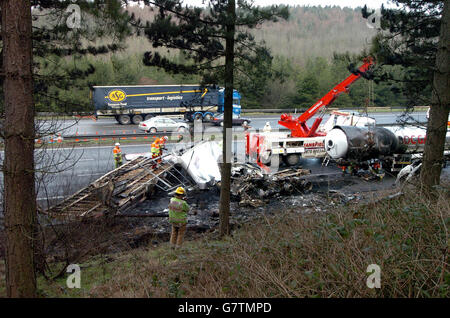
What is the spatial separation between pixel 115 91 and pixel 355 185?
2343 centimetres

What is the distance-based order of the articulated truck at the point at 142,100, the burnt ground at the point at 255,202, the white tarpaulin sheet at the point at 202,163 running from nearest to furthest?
the burnt ground at the point at 255,202 < the white tarpaulin sheet at the point at 202,163 < the articulated truck at the point at 142,100

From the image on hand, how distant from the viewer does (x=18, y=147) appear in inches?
176

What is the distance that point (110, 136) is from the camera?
2352 cm

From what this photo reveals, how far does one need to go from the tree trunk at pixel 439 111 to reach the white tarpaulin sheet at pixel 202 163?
6.95 metres

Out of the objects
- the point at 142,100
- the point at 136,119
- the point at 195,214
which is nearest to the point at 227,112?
the point at 195,214

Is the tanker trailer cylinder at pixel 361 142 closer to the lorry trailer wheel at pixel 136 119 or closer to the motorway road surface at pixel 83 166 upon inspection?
the motorway road surface at pixel 83 166

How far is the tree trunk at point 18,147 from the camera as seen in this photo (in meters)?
4.36

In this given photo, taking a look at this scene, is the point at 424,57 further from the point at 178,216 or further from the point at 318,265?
the point at 178,216

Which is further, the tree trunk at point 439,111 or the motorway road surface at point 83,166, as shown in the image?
the motorway road surface at point 83,166

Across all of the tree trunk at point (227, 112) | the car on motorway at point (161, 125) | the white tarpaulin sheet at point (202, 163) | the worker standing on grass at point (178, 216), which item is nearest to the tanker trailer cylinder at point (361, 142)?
A: the white tarpaulin sheet at point (202, 163)

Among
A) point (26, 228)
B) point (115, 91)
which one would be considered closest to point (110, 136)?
point (115, 91)

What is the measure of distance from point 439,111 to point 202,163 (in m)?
8.06

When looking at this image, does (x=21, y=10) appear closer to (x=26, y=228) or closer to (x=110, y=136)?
(x=26, y=228)

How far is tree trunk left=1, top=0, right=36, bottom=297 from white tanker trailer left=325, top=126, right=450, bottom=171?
12.3m
